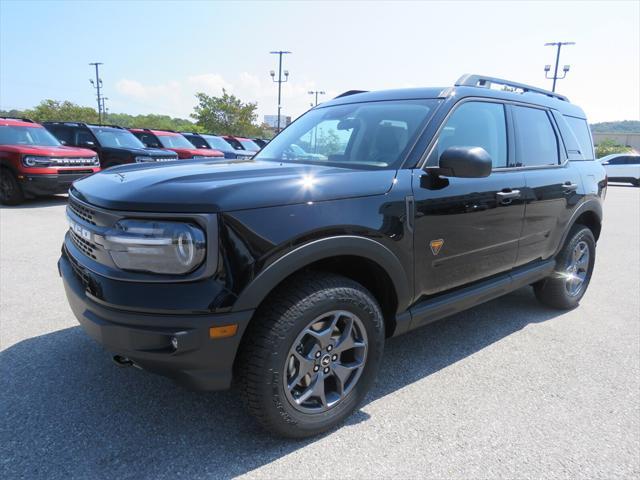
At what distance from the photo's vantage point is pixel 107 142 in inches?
480

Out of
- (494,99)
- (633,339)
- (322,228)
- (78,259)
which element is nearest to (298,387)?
(322,228)

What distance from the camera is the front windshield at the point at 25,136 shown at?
376 inches

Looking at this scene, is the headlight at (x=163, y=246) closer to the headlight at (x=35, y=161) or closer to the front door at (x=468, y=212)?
the front door at (x=468, y=212)

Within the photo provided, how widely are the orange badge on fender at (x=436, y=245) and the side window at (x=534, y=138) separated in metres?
1.19

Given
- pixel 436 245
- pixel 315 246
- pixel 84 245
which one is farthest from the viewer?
pixel 436 245

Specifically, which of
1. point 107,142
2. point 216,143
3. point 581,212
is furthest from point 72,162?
point 581,212

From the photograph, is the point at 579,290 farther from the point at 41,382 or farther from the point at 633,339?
the point at 41,382

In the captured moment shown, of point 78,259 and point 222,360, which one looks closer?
point 222,360

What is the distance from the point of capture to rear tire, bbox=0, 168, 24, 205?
29.8 ft

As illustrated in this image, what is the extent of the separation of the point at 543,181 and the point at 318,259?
89.4 inches

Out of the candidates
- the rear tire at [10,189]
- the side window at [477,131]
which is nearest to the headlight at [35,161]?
the rear tire at [10,189]

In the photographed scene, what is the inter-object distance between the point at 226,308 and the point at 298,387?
2.14 feet

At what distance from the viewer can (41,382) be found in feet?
8.75

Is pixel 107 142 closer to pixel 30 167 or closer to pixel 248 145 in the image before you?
pixel 30 167
